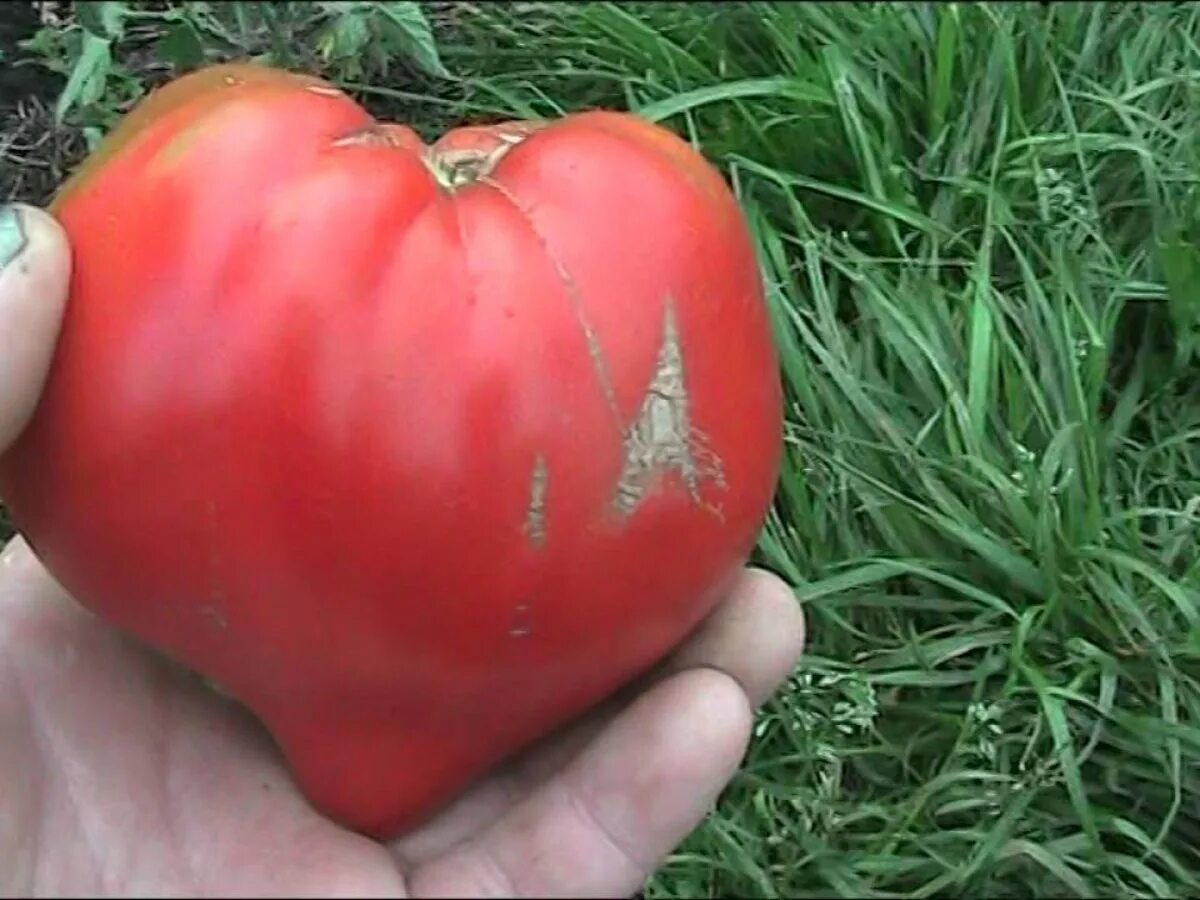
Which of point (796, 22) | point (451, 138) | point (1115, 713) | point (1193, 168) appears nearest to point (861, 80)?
point (796, 22)

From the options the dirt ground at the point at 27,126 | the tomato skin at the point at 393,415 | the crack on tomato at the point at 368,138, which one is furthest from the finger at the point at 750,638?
the dirt ground at the point at 27,126

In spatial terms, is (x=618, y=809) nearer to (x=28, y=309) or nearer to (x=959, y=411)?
(x=28, y=309)

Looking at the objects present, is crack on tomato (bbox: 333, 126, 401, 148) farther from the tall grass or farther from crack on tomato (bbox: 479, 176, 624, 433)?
the tall grass

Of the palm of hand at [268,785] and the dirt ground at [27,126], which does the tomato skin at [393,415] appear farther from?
→ the dirt ground at [27,126]

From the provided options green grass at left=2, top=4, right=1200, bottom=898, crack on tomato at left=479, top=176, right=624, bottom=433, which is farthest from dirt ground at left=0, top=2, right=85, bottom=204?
crack on tomato at left=479, top=176, right=624, bottom=433

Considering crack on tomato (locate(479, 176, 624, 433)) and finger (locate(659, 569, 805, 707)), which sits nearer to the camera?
crack on tomato (locate(479, 176, 624, 433))

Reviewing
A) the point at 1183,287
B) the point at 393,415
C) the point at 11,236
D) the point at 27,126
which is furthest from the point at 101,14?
the point at 1183,287

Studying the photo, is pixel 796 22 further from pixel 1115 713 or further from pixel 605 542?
pixel 605 542

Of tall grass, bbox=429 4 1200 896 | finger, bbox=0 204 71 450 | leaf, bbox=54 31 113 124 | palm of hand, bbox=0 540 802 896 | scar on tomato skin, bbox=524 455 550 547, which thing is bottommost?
tall grass, bbox=429 4 1200 896
